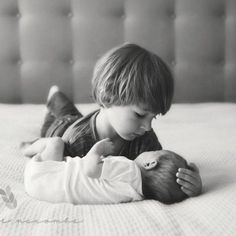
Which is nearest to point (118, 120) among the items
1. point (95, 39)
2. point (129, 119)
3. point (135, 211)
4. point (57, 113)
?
point (129, 119)

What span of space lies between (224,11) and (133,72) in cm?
143

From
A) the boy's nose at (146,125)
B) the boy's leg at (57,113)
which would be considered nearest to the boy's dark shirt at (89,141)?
the boy's nose at (146,125)

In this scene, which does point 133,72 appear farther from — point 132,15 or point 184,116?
point 132,15

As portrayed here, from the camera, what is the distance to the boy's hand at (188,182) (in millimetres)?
892

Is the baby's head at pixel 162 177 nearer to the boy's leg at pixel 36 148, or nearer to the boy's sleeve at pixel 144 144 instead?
the boy's sleeve at pixel 144 144

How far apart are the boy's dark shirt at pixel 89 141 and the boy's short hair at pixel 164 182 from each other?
0.56 ft

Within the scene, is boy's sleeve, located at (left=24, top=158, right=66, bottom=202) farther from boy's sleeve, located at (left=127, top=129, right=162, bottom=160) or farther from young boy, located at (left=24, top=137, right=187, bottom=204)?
boy's sleeve, located at (left=127, top=129, right=162, bottom=160)

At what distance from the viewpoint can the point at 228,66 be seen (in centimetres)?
220

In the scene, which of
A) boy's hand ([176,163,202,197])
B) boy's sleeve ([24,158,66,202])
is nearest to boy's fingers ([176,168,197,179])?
boy's hand ([176,163,202,197])

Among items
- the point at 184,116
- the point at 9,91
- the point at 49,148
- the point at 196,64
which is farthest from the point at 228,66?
the point at 49,148

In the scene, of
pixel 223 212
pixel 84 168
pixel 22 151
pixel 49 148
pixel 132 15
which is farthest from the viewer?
pixel 132 15

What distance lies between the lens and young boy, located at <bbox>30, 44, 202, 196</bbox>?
90 centimetres

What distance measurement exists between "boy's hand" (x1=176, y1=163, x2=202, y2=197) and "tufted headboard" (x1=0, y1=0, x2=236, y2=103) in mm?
1313

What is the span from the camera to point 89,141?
1.07m
